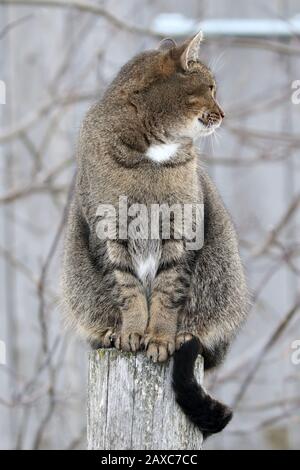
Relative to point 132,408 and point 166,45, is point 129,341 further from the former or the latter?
point 166,45

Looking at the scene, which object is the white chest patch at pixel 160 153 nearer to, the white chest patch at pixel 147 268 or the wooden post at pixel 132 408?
the white chest patch at pixel 147 268

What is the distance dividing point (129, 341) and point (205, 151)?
2735mm

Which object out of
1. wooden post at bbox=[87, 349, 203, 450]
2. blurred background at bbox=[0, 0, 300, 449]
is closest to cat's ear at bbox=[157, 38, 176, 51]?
wooden post at bbox=[87, 349, 203, 450]

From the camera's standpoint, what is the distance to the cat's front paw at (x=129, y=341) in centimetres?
349

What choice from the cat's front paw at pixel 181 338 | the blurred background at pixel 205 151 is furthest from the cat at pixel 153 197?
the blurred background at pixel 205 151

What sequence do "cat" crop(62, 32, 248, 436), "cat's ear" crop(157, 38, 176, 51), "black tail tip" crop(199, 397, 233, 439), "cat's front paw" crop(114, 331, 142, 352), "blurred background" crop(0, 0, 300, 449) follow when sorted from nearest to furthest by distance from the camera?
"black tail tip" crop(199, 397, 233, 439) < "cat's front paw" crop(114, 331, 142, 352) < "cat" crop(62, 32, 248, 436) < "cat's ear" crop(157, 38, 176, 51) < "blurred background" crop(0, 0, 300, 449)

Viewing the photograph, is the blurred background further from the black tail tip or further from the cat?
the black tail tip

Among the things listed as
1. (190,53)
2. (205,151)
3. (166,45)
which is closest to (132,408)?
(190,53)

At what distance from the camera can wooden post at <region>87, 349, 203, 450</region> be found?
125 inches

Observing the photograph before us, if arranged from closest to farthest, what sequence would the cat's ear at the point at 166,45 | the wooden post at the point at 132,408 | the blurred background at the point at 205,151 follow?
the wooden post at the point at 132,408
the cat's ear at the point at 166,45
the blurred background at the point at 205,151

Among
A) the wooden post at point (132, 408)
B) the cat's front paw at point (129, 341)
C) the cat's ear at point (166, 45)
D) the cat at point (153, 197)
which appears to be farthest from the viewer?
the cat's ear at point (166, 45)

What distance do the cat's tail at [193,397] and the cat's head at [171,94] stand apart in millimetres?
787

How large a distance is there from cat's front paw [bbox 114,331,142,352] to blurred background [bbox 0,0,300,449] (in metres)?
2.38
